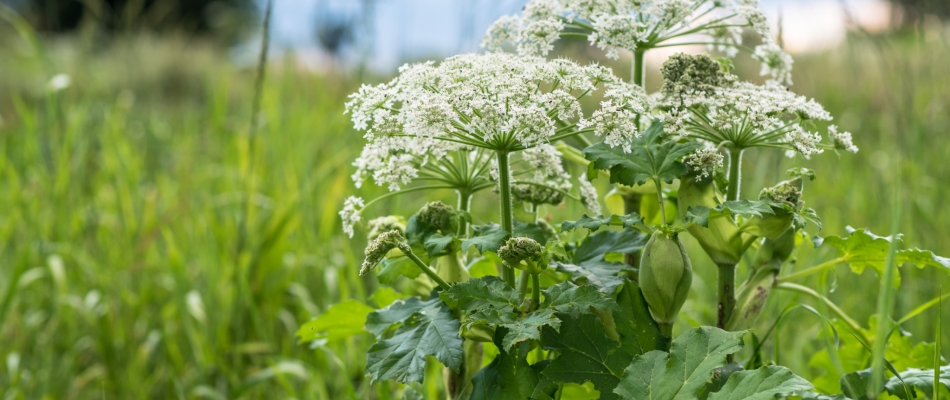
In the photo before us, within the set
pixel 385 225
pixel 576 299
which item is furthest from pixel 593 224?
pixel 385 225

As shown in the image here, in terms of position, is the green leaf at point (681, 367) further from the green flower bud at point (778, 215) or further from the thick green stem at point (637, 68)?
the thick green stem at point (637, 68)

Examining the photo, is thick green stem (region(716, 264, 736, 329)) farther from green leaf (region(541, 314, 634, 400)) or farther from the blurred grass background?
the blurred grass background

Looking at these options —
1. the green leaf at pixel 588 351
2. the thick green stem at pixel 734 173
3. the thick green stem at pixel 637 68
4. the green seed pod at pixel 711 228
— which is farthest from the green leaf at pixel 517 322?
the thick green stem at pixel 637 68

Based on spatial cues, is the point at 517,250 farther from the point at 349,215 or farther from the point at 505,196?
the point at 349,215

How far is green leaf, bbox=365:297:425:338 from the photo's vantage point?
3.95ft

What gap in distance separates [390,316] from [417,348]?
137 millimetres

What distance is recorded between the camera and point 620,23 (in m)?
1.25

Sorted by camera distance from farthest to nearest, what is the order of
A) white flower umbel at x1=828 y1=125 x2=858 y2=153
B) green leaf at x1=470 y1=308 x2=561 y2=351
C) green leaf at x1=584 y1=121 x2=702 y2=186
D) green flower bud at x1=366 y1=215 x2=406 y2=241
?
green flower bud at x1=366 y1=215 x2=406 y2=241 → white flower umbel at x1=828 y1=125 x2=858 y2=153 → green leaf at x1=584 y1=121 x2=702 y2=186 → green leaf at x1=470 y1=308 x2=561 y2=351

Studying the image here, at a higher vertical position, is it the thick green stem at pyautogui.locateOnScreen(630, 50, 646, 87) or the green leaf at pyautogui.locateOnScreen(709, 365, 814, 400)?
the thick green stem at pyautogui.locateOnScreen(630, 50, 646, 87)

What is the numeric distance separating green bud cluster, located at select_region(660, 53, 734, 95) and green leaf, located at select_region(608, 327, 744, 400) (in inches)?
15.8

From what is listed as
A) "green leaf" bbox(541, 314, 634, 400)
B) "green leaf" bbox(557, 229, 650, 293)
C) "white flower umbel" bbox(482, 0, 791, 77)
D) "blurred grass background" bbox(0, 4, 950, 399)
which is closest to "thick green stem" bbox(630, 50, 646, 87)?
"white flower umbel" bbox(482, 0, 791, 77)

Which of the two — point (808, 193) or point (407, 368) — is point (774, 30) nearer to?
point (407, 368)

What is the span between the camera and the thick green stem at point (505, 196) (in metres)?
1.19

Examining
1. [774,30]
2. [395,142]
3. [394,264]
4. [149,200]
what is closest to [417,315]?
[394,264]
